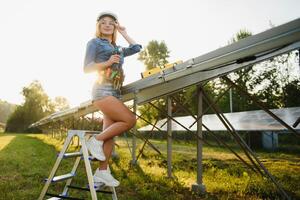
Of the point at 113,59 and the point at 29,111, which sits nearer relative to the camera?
the point at 113,59

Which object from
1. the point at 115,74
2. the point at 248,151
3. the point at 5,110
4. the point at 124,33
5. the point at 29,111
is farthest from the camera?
the point at 5,110

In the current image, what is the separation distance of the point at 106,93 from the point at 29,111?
67.6 meters

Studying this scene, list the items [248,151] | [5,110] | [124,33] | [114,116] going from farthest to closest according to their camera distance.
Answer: [5,110] → [248,151] → [124,33] → [114,116]

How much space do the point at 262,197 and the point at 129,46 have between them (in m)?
3.32

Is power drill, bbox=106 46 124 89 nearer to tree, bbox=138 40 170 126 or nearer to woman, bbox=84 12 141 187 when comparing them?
woman, bbox=84 12 141 187

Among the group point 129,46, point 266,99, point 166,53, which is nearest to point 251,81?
point 266,99

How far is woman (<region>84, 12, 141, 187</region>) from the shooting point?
2.96m

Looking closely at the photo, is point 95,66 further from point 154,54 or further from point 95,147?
point 154,54

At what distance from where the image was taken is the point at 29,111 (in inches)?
2574

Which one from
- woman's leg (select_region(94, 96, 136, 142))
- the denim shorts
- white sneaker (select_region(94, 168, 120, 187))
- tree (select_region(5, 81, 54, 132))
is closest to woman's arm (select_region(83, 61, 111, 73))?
the denim shorts

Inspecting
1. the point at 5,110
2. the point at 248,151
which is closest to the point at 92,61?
the point at 248,151

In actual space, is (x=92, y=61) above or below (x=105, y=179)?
above

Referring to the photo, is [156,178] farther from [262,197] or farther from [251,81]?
[251,81]

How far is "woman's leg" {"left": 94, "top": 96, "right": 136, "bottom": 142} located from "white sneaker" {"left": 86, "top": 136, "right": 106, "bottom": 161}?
0.15 feet
